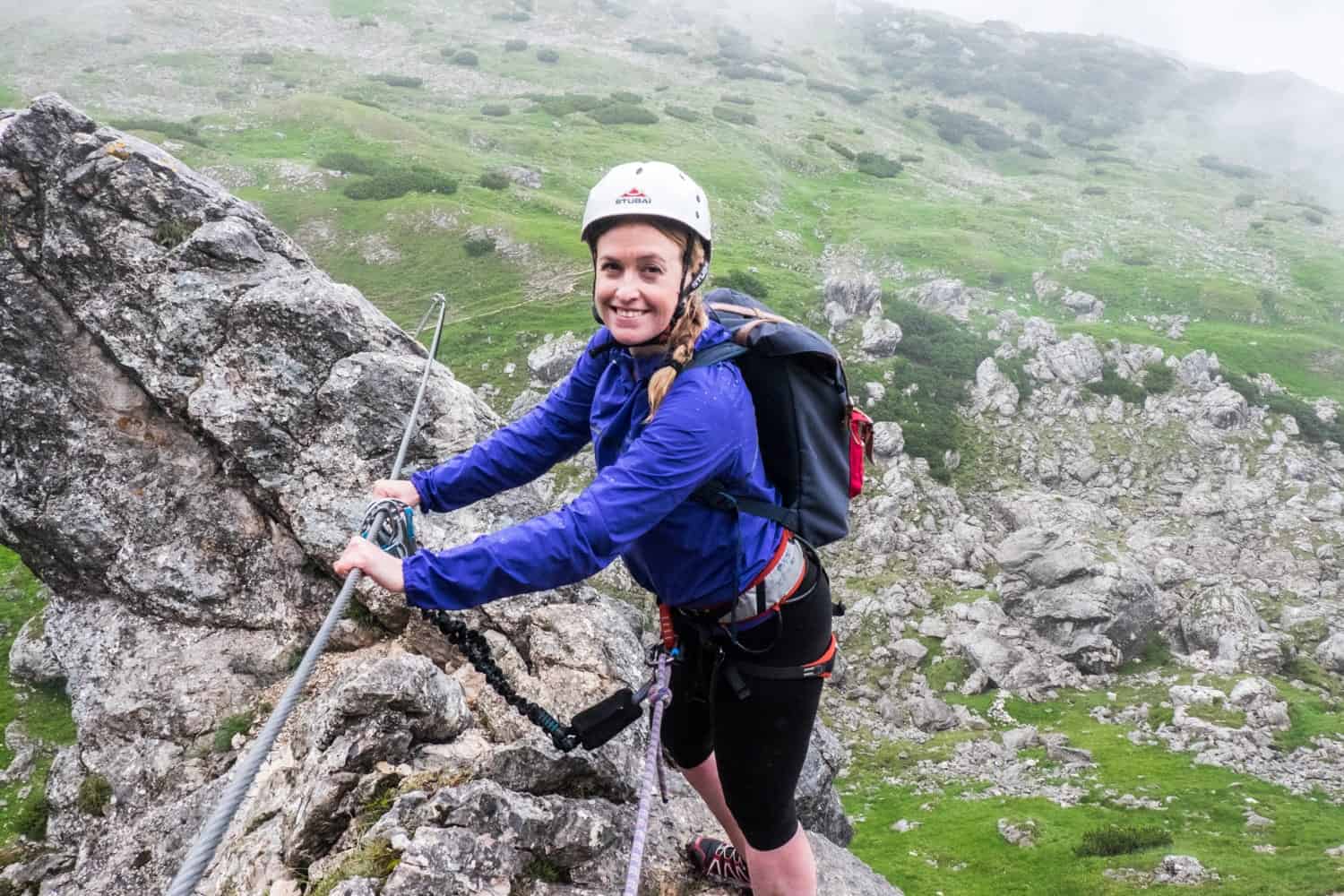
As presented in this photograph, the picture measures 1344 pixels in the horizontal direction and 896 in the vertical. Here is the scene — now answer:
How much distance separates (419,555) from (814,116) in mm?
95120

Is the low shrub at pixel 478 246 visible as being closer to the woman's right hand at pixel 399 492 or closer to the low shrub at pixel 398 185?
the low shrub at pixel 398 185

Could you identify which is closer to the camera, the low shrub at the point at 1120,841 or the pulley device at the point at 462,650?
the pulley device at the point at 462,650

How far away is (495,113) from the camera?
71.8m

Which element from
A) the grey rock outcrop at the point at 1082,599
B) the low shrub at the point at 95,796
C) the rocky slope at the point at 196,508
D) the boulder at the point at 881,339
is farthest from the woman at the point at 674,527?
the boulder at the point at 881,339

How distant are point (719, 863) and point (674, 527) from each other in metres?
3.77

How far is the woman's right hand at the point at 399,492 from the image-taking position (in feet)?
17.2

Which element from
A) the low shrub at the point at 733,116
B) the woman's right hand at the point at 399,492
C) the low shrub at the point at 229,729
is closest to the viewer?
the woman's right hand at the point at 399,492

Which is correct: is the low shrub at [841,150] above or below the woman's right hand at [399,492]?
above

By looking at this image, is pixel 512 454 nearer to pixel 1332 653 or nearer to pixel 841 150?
pixel 1332 653

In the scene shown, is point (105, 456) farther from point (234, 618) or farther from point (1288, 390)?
point (1288, 390)

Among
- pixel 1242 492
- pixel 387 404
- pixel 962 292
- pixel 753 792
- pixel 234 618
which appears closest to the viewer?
→ pixel 753 792

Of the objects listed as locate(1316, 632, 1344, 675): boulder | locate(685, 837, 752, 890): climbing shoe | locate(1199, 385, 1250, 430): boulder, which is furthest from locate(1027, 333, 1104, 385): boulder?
locate(685, 837, 752, 890): climbing shoe

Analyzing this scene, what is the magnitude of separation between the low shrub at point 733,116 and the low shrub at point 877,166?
502 inches

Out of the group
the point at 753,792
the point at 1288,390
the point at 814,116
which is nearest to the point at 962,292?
the point at 1288,390
